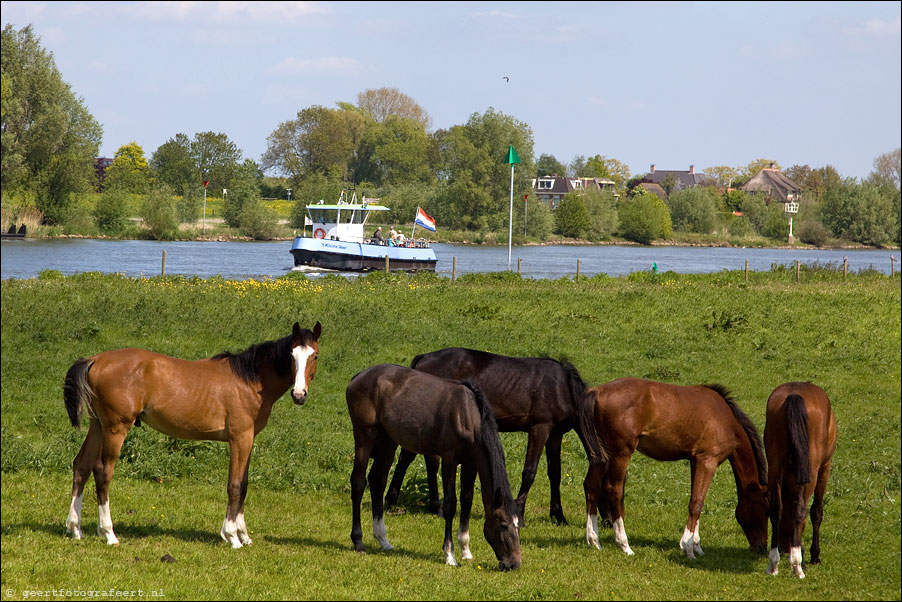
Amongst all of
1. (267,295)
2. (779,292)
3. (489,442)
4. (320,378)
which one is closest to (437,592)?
(489,442)

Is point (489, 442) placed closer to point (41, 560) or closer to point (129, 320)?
point (41, 560)

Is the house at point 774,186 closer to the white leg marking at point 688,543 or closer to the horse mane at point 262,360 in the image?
the white leg marking at point 688,543

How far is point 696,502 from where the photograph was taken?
7695 millimetres

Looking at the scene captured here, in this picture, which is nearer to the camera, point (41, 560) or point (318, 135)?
point (41, 560)

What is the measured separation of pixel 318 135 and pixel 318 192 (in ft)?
69.8

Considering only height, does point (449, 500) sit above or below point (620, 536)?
above

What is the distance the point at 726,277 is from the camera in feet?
110

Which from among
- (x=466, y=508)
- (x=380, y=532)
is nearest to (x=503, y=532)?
(x=466, y=508)

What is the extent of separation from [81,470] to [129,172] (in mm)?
83848

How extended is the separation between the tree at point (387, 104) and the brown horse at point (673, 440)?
112260 millimetres

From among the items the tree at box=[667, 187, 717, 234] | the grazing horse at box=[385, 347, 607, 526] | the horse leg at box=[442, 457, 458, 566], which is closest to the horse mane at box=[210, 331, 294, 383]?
the horse leg at box=[442, 457, 458, 566]

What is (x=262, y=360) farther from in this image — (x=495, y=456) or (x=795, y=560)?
(x=795, y=560)

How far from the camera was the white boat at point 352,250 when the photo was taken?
47.1 metres

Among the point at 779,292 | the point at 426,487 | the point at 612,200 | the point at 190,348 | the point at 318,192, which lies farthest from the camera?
the point at 612,200
